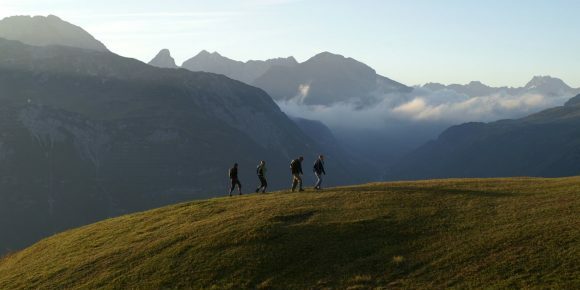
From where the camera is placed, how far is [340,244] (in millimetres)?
36594

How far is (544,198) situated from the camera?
43.2 metres

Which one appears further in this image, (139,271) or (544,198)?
(544,198)

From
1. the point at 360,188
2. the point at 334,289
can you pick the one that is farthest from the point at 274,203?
the point at 334,289

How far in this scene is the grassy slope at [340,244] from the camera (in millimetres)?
31172

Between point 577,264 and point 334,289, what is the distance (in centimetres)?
1278

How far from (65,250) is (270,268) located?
802 inches

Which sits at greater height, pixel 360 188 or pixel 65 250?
pixel 360 188

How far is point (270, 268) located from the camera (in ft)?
112

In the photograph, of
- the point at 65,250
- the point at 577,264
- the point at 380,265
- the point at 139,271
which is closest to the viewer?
the point at 577,264

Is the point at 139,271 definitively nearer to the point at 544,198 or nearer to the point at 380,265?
the point at 380,265

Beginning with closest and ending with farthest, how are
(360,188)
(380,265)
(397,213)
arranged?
1. (380,265)
2. (397,213)
3. (360,188)

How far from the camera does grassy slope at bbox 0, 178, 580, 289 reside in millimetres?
31172

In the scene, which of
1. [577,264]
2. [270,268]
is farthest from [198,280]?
[577,264]

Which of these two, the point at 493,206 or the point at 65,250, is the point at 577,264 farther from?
the point at 65,250
